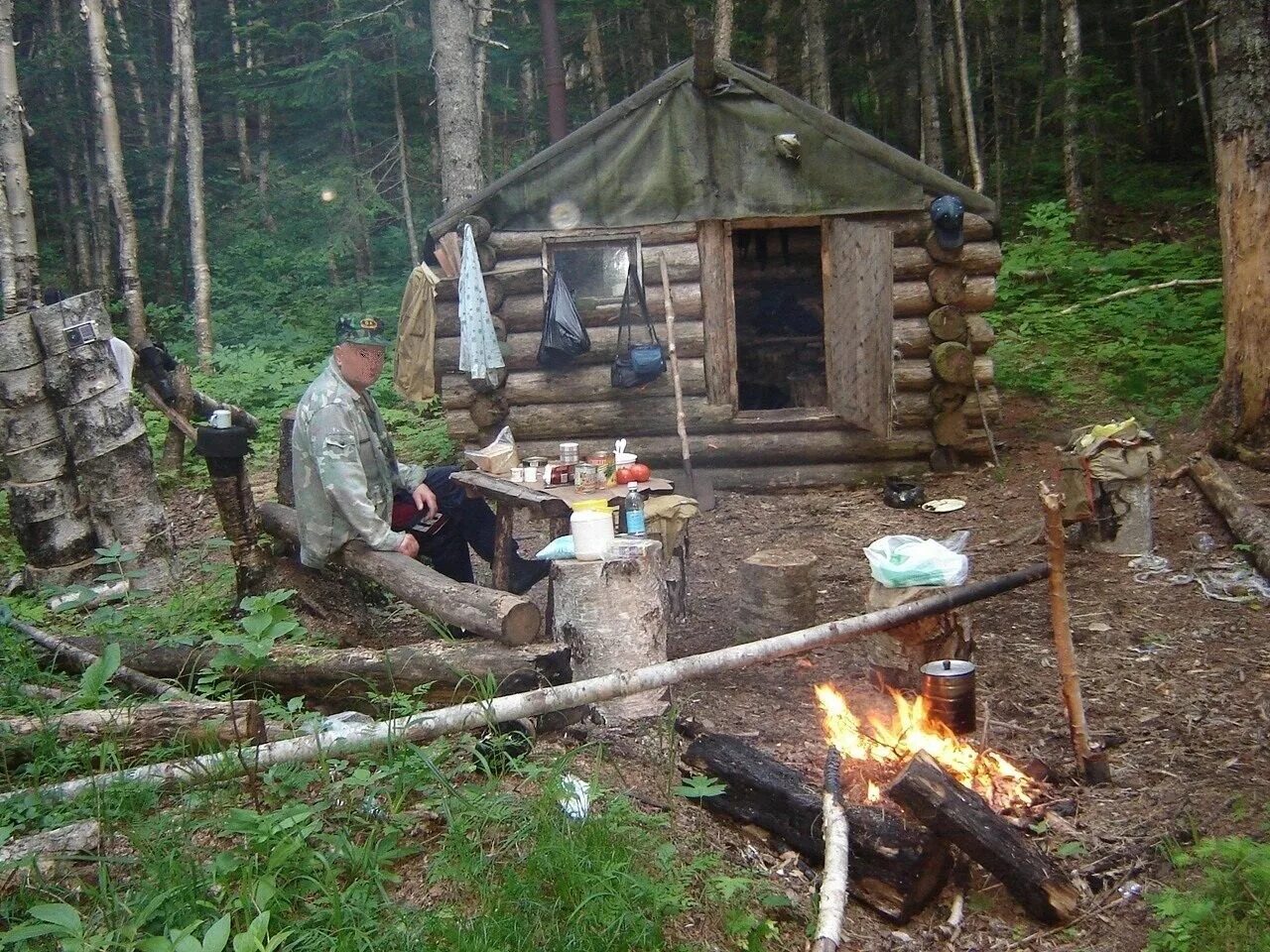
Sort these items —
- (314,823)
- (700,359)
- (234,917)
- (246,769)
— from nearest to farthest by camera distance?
(234,917) → (314,823) → (246,769) → (700,359)

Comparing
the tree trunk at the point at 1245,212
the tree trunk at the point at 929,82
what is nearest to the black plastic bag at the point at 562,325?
the tree trunk at the point at 1245,212

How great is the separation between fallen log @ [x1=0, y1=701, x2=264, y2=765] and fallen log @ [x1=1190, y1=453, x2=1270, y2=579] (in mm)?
5774

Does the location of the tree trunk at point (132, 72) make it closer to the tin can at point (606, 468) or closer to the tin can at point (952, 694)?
the tin can at point (606, 468)

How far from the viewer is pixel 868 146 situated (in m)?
9.06

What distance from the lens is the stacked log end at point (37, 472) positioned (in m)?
7.21

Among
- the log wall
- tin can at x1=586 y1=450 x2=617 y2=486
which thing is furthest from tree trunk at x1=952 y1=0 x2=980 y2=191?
tin can at x1=586 y1=450 x2=617 y2=486

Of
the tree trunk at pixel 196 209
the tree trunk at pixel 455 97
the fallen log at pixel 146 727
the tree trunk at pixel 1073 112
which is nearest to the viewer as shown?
the fallen log at pixel 146 727

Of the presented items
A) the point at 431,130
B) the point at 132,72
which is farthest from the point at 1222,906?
the point at 132,72

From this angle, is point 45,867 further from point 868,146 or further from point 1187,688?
point 868,146

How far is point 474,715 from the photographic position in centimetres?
371

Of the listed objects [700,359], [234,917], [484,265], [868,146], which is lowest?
[234,917]

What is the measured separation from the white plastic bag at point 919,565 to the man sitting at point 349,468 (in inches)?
104

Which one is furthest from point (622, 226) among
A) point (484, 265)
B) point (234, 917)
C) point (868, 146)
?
point (234, 917)

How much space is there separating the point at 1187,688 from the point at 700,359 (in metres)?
5.66
